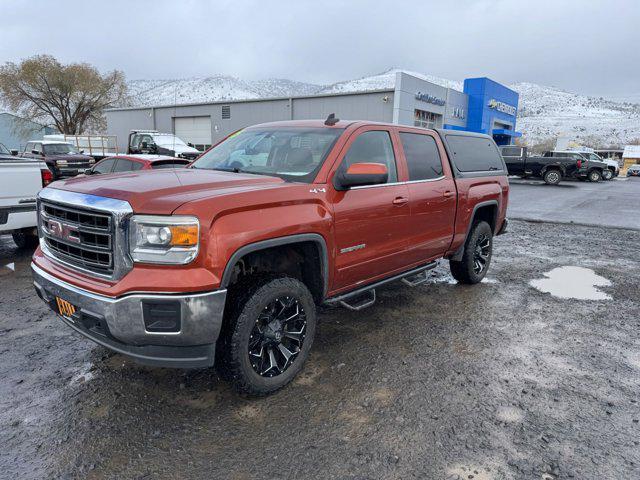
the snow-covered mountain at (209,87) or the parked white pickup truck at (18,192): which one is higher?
the snow-covered mountain at (209,87)

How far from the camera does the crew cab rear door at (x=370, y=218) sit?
142 inches

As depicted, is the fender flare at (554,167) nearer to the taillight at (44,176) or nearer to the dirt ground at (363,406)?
the dirt ground at (363,406)

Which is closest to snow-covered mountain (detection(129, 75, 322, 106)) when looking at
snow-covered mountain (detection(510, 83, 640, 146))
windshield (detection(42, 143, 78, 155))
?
snow-covered mountain (detection(510, 83, 640, 146))

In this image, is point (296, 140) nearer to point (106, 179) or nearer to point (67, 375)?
point (106, 179)

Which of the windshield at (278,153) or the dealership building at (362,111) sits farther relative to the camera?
the dealership building at (362,111)

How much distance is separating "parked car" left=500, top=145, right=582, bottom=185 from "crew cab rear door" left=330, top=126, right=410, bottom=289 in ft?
77.6

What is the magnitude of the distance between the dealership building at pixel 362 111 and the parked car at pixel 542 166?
6.83m

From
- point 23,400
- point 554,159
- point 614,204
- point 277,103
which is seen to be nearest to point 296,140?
point 23,400

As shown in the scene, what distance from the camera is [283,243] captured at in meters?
3.07

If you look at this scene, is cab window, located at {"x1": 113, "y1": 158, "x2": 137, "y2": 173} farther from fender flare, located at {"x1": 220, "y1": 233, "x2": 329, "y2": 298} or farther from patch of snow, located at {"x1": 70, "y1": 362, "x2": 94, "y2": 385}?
fender flare, located at {"x1": 220, "y1": 233, "x2": 329, "y2": 298}

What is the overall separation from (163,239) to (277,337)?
1.08 metres

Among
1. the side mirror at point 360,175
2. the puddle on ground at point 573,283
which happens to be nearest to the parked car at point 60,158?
the side mirror at point 360,175

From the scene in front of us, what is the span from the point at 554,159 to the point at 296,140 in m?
25.7

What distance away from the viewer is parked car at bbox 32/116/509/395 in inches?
104
